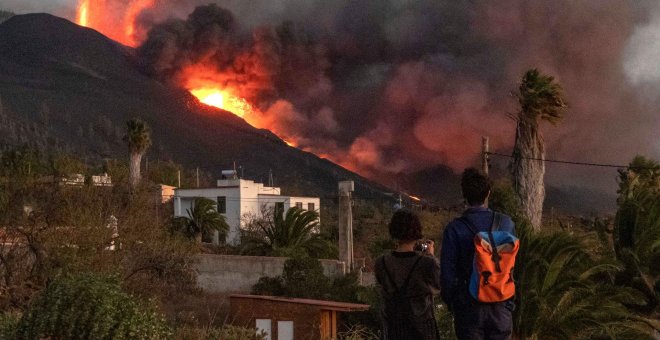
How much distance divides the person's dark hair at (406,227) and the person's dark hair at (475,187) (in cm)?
40

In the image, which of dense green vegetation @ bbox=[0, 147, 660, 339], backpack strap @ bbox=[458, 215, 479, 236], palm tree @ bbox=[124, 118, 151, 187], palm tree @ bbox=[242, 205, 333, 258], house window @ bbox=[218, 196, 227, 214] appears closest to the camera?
backpack strap @ bbox=[458, 215, 479, 236]

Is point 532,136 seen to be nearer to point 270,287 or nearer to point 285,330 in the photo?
point 285,330

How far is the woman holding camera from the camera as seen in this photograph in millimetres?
5621

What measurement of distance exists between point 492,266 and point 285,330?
15.3 meters

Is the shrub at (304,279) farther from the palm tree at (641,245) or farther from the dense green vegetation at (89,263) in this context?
the palm tree at (641,245)

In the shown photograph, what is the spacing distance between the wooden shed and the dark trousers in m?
12.4

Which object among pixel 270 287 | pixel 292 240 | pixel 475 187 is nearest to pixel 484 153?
pixel 270 287

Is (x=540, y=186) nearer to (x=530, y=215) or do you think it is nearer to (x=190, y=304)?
(x=530, y=215)

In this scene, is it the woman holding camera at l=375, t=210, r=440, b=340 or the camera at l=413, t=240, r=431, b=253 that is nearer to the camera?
the woman holding camera at l=375, t=210, r=440, b=340

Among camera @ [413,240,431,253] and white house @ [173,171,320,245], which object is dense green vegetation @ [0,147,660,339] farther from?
white house @ [173,171,320,245]

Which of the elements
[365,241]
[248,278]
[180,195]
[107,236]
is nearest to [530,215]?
[107,236]

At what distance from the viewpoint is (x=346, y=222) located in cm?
3038

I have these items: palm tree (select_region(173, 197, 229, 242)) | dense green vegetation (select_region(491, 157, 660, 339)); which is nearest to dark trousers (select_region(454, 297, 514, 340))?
dense green vegetation (select_region(491, 157, 660, 339))

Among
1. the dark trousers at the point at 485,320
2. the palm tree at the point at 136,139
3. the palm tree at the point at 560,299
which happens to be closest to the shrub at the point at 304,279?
the palm tree at the point at 560,299
